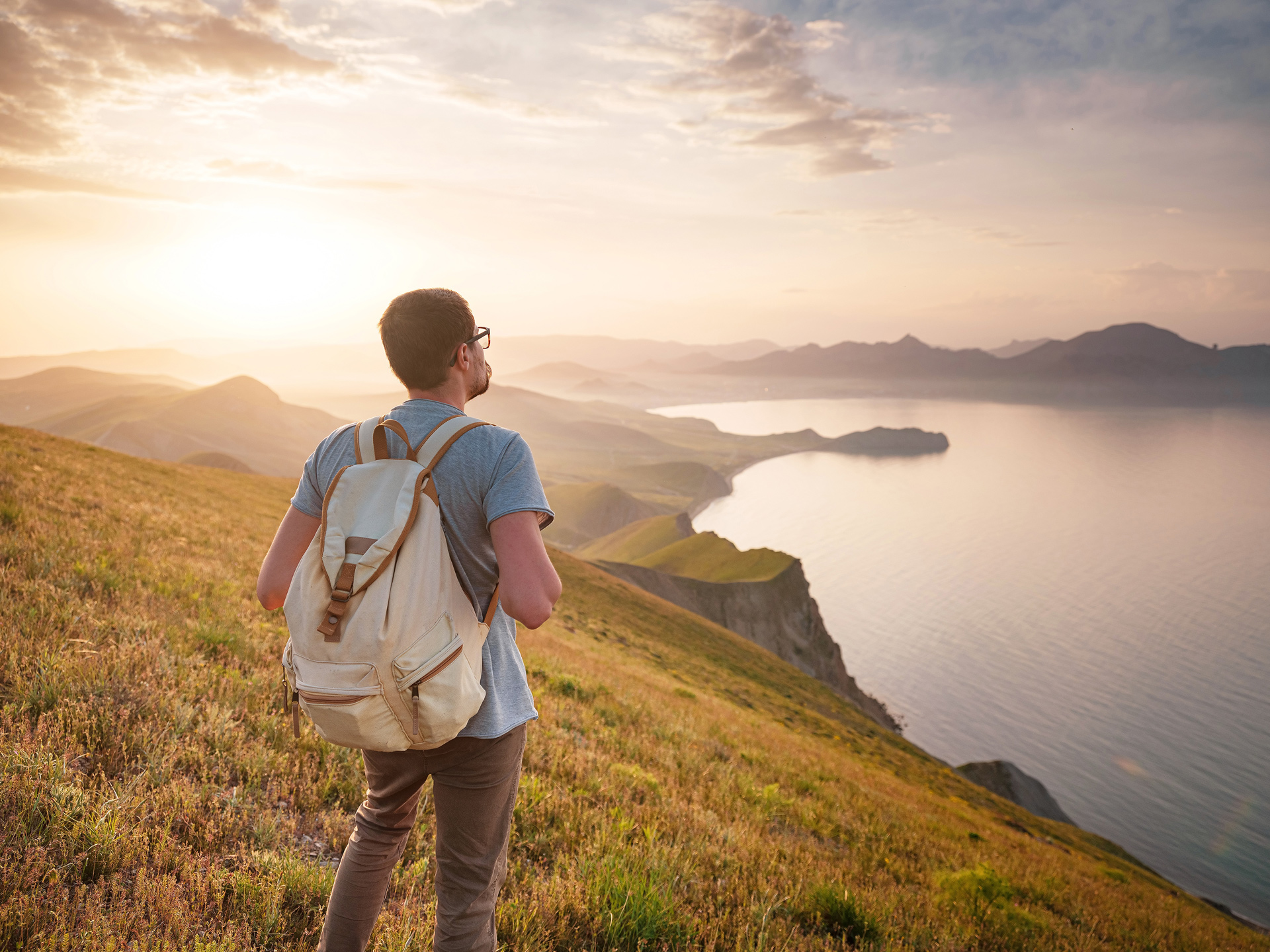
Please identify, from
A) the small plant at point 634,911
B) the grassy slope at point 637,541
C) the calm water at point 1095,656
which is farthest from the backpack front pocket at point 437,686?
the grassy slope at point 637,541

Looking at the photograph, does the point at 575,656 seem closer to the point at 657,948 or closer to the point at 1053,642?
the point at 657,948

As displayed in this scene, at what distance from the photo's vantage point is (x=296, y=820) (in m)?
4.15

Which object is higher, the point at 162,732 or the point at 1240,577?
the point at 162,732

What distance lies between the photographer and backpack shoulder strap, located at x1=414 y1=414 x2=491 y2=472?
2.31 m

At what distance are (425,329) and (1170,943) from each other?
36.9 ft

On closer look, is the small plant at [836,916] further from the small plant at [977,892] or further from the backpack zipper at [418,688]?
the backpack zipper at [418,688]

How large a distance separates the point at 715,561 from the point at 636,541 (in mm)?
31649

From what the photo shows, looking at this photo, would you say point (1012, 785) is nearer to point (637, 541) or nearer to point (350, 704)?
point (350, 704)

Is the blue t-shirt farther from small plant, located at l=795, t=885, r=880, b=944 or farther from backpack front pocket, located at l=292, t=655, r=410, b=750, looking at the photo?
small plant, located at l=795, t=885, r=880, b=944

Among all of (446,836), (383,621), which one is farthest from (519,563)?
(446,836)

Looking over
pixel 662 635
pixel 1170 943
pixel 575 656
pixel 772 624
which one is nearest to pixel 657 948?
pixel 1170 943

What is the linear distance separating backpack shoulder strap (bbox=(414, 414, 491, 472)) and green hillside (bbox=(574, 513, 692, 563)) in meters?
90.7

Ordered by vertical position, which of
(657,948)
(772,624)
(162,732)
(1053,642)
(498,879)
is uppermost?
(498,879)

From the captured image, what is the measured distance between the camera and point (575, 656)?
16.5 metres
